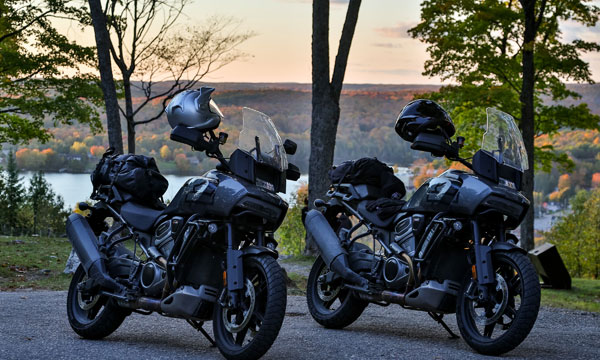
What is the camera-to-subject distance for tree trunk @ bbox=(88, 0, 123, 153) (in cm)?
1856

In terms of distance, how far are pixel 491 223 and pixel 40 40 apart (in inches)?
942

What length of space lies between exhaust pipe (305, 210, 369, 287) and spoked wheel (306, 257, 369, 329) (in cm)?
24

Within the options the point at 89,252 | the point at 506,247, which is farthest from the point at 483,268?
the point at 89,252

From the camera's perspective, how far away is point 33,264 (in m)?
16.5

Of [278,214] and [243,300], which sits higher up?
[278,214]

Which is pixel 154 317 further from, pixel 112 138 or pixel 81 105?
pixel 81 105

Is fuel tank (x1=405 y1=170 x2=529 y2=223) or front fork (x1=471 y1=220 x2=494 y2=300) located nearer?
front fork (x1=471 y1=220 x2=494 y2=300)

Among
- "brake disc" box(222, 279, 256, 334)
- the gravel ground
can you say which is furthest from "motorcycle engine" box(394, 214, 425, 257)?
"brake disc" box(222, 279, 256, 334)

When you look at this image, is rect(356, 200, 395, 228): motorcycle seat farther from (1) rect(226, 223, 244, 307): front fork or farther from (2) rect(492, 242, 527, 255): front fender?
(1) rect(226, 223, 244, 307): front fork

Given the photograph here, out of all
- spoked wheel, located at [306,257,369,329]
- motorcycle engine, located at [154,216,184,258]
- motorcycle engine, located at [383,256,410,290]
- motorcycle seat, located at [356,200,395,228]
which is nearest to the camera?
motorcycle engine, located at [154,216,184,258]

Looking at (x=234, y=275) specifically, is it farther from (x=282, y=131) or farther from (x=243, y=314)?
(x=282, y=131)

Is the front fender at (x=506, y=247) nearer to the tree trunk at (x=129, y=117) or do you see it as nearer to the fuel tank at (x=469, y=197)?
the fuel tank at (x=469, y=197)

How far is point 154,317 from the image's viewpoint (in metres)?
9.13

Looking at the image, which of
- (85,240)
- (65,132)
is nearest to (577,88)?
(65,132)
